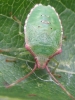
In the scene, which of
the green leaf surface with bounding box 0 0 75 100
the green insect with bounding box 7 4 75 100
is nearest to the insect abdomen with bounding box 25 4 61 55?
the green insect with bounding box 7 4 75 100

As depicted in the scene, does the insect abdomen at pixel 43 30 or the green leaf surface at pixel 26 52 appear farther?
the insect abdomen at pixel 43 30

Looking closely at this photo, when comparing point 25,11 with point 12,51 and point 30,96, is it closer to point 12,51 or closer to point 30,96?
point 12,51

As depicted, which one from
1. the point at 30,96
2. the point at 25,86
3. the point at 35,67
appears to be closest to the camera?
the point at 30,96

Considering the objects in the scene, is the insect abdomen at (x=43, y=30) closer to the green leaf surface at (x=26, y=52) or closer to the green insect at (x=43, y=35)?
the green insect at (x=43, y=35)

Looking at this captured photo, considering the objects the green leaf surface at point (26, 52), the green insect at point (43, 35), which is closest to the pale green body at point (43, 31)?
the green insect at point (43, 35)

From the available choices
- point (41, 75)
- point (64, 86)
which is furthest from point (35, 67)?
point (64, 86)

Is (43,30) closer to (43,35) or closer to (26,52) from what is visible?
(43,35)

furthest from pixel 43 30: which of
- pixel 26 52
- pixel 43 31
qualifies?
pixel 26 52
